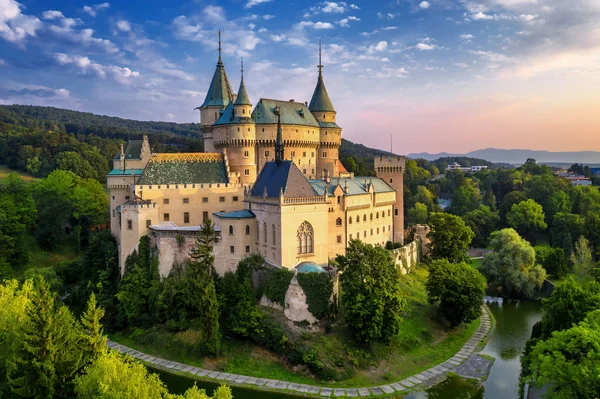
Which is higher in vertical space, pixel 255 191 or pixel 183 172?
pixel 183 172

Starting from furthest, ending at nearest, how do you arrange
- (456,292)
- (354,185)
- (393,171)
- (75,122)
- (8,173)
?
1. (75,122)
2. (8,173)
3. (393,171)
4. (354,185)
5. (456,292)

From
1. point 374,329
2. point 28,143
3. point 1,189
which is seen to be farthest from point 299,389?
point 28,143

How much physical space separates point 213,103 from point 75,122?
5178 inches

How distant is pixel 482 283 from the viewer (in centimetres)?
4541

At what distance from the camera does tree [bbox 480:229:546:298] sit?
5575 centimetres

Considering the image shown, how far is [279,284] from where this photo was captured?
3928 cm

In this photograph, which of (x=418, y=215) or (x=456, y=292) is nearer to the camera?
(x=456, y=292)

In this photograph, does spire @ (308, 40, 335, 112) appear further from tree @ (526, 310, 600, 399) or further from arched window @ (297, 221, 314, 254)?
tree @ (526, 310, 600, 399)

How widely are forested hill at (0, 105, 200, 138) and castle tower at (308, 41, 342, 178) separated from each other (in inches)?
3186

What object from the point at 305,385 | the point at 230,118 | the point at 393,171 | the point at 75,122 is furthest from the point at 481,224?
the point at 75,122

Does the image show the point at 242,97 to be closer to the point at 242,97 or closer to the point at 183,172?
the point at 242,97

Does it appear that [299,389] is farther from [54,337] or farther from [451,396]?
[54,337]

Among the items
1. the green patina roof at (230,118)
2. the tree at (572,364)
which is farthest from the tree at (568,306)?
the green patina roof at (230,118)

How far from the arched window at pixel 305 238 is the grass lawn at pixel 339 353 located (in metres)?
6.77
